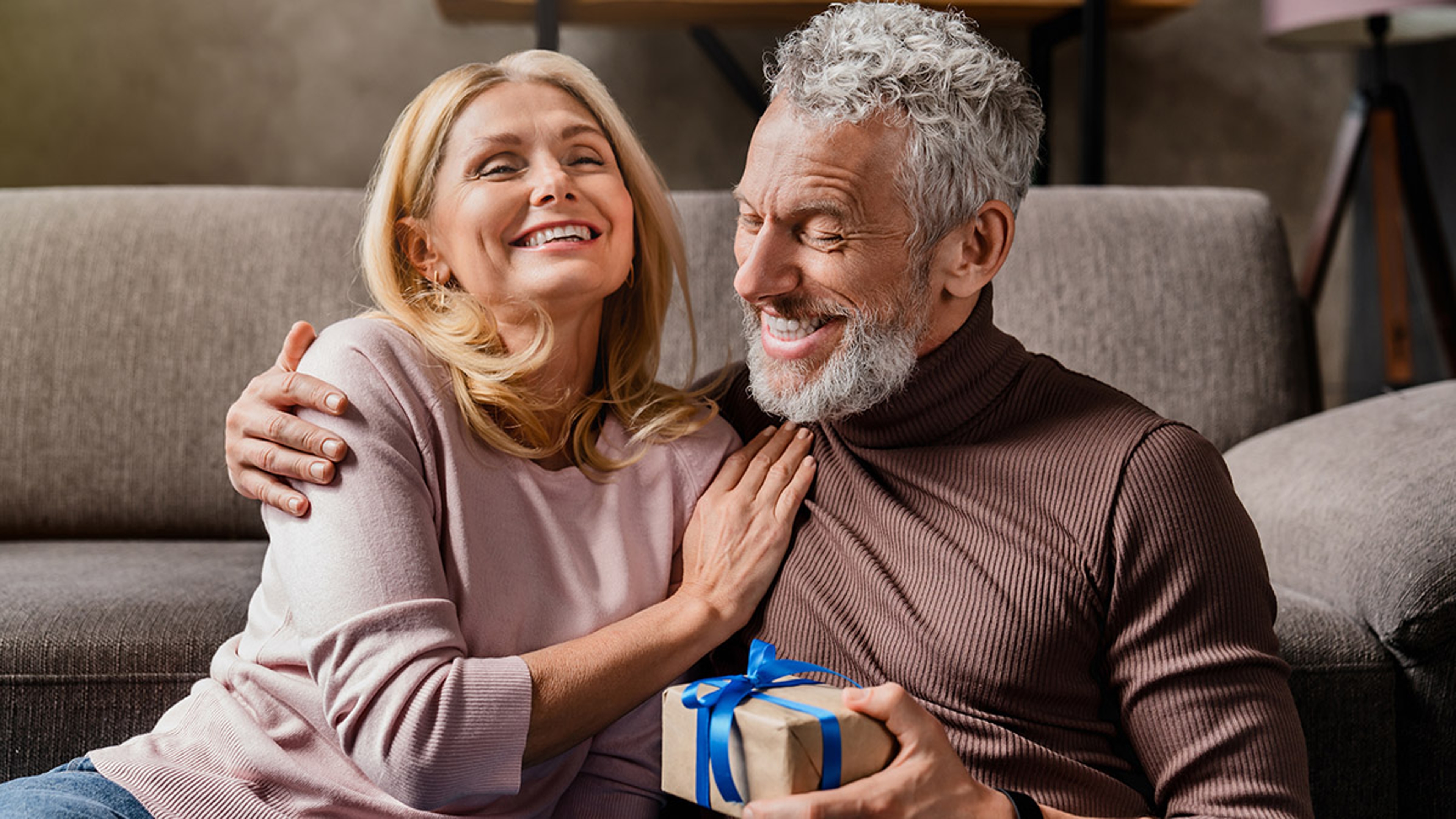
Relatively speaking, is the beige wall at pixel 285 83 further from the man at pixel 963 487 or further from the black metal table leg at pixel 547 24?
the man at pixel 963 487

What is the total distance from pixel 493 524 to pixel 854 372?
376mm

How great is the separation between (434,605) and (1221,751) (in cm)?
67

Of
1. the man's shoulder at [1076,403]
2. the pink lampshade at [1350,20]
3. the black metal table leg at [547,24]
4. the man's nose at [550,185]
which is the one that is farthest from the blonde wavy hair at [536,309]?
the pink lampshade at [1350,20]

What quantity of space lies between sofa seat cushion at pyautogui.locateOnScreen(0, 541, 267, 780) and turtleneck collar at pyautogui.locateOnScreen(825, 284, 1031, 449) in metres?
0.81

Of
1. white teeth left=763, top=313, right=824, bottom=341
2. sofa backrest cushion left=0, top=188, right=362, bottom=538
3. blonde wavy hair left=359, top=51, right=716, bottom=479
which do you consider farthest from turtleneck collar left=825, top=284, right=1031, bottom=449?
sofa backrest cushion left=0, top=188, right=362, bottom=538

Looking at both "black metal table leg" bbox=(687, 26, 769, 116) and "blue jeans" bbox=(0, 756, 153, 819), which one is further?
"black metal table leg" bbox=(687, 26, 769, 116)

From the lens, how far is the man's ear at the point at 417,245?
1.29 meters

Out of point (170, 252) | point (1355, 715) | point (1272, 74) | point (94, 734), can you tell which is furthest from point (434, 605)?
point (1272, 74)

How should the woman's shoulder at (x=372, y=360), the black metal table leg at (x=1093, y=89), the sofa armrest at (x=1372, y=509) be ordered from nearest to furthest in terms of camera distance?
the woman's shoulder at (x=372, y=360) < the sofa armrest at (x=1372, y=509) < the black metal table leg at (x=1093, y=89)

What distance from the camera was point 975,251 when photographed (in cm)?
124

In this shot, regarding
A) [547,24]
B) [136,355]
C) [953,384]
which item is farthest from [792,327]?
[547,24]

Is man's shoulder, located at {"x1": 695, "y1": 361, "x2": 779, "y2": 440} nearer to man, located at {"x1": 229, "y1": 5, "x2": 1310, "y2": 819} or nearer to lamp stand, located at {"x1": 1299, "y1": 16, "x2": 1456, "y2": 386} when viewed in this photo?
man, located at {"x1": 229, "y1": 5, "x2": 1310, "y2": 819}

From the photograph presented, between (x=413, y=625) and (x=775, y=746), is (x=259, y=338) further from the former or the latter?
(x=775, y=746)

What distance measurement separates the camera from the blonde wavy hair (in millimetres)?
1202
